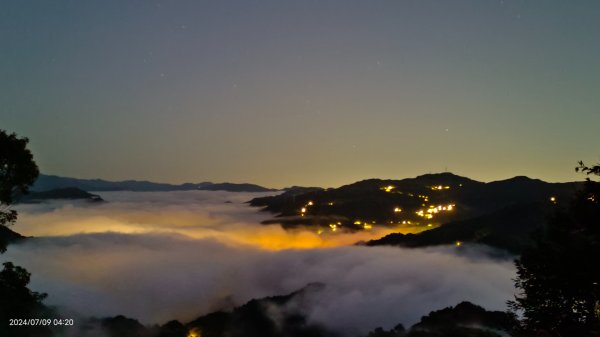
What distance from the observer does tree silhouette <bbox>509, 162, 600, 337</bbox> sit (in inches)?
780

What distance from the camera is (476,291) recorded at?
5266 inches

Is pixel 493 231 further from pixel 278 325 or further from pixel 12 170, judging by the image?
pixel 12 170

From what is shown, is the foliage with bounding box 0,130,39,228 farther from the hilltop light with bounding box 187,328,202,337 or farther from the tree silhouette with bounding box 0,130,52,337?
the hilltop light with bounding box 187,328,202,337

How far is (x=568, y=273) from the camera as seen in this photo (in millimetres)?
20734

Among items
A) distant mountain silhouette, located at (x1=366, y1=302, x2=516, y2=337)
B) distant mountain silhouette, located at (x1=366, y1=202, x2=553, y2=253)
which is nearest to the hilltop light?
distant mountain silhouette, located at (x1=366, y1=302, x2=516, y2=337)

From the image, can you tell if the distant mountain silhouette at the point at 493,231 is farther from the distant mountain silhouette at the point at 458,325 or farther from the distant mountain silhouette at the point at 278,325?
the distant mountain silhouette at the point at 458,325

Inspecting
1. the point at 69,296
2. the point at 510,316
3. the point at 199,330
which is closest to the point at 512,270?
the point at 199,330

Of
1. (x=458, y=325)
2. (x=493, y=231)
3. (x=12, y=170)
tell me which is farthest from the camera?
(x=493, y=231)

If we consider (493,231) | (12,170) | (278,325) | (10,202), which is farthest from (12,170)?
(493,231)

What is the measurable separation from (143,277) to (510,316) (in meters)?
192

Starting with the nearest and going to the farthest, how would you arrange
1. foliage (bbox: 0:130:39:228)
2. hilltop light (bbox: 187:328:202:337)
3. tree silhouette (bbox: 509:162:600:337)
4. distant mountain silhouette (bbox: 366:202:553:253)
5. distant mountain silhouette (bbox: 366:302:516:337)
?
tree silhouette (bbox: 509:162:600:337) → foliage (bbox: 0:130:39:228) → distant mountain silhouette (bbox: 366:302:516:337) → hilltop light (bbox: 187:328:202:337) → distant mountain silhouette (bbox: 366:202:553:253)

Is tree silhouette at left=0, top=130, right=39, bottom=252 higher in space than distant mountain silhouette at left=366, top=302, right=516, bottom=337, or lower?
higher

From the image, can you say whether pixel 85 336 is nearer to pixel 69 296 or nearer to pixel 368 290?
pixel 69 296

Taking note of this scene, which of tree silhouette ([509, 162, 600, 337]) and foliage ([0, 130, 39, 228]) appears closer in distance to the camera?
tree silhouette ([509, 162, 600, 337])
